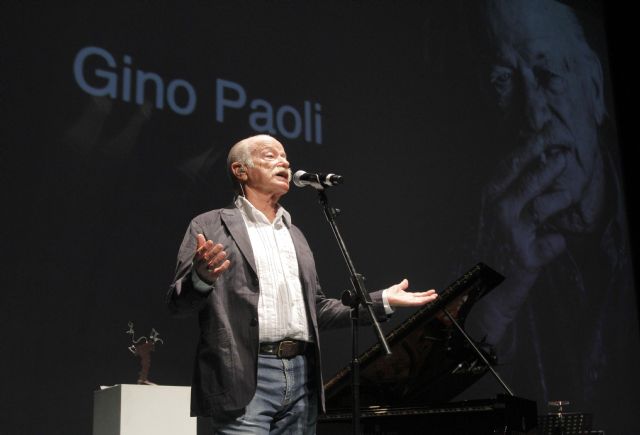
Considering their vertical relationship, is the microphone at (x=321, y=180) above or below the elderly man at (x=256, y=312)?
above

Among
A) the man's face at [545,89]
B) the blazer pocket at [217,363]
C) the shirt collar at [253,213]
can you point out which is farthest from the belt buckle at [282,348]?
the man's face at [545,89]

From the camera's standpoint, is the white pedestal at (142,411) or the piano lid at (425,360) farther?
the piano lid at (425,360)

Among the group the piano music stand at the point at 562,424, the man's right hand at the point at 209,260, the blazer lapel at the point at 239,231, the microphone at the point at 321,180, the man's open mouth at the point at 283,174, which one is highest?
the man's open mouth at the point at 283,174

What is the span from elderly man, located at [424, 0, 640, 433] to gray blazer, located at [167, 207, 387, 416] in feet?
10.9

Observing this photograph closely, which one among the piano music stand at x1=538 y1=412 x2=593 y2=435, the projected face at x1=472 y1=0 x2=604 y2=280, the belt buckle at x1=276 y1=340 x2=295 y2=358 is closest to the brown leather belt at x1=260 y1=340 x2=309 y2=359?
the belt buckle at x1=276 y1=340 x2=295 y2=358

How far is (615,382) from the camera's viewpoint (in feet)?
20.7

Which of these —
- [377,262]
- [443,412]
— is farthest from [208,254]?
[377,262]

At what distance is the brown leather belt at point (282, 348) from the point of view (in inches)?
94.7

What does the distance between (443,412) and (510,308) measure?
231cm

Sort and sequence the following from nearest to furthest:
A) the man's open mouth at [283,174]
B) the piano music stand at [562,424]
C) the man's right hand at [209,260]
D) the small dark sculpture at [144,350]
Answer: the man's right hand at [209,260] → the man's open mouth at [283,174] → the small dark sculpture at [144,350] → the piano music stand at [562,424]

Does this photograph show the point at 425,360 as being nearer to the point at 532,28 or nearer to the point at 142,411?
the point at 142,411

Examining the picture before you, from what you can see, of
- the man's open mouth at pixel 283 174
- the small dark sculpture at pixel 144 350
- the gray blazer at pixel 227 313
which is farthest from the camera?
the small dark sculpture at pixel 144 350

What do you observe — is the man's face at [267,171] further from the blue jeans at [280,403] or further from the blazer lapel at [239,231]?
the blue jeans at [280,403]

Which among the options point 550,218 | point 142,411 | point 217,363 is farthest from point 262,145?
point 550,218
